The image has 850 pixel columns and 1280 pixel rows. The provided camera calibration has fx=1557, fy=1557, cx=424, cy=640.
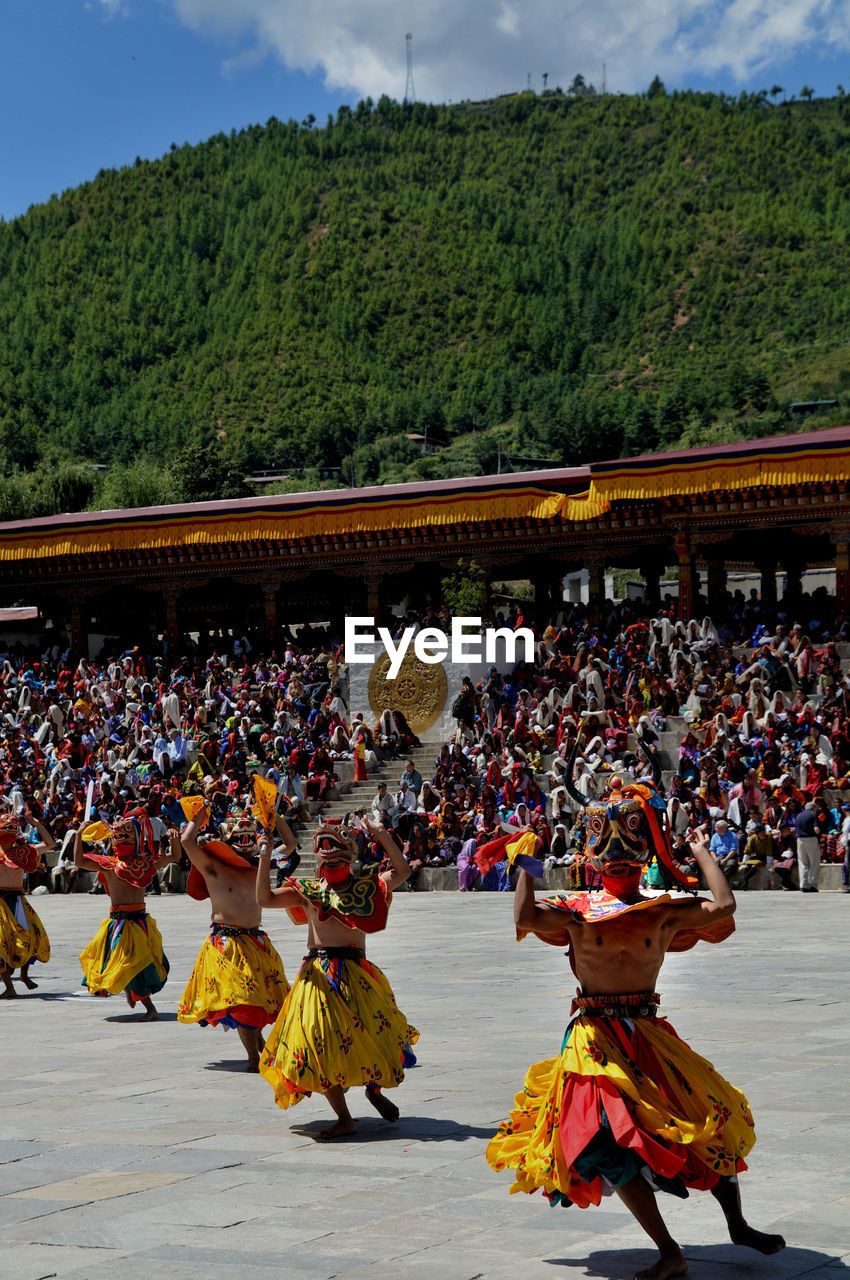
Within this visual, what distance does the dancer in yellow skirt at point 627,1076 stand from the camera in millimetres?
4688

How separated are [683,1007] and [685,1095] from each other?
18.5 feet

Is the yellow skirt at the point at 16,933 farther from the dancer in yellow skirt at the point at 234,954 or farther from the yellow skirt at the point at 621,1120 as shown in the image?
the yellow skirt at the point at 621,1120

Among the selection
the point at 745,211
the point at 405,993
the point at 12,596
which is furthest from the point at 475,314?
the point at 405,993

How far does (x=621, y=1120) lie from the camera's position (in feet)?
15.4

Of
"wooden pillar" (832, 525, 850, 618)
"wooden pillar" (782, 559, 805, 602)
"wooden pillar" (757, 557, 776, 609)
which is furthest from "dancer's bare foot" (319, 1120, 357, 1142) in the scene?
"wooden pillar" (757, 557, 776, 609)

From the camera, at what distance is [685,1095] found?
4836 mm

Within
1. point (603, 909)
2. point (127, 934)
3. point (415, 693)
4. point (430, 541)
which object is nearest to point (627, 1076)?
point (603, 909)

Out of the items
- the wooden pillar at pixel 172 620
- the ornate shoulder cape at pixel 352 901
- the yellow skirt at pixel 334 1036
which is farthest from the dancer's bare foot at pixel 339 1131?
the wooden pillar at pixel 172 620

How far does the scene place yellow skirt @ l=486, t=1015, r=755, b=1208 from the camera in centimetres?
468

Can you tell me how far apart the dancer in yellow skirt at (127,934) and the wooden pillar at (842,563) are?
1687 cm

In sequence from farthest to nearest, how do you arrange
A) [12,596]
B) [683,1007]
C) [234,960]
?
[12,596], [683,1007], [234,960]

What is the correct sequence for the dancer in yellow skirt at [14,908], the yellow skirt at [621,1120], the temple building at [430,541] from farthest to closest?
the temple building at [430,541] < the dancer in yellow skirt at [14,908] < the yellow skirt at [621,1120]

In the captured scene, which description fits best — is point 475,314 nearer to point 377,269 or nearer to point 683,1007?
point 377,269

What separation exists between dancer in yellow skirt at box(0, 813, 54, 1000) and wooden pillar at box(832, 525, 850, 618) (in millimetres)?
16522
